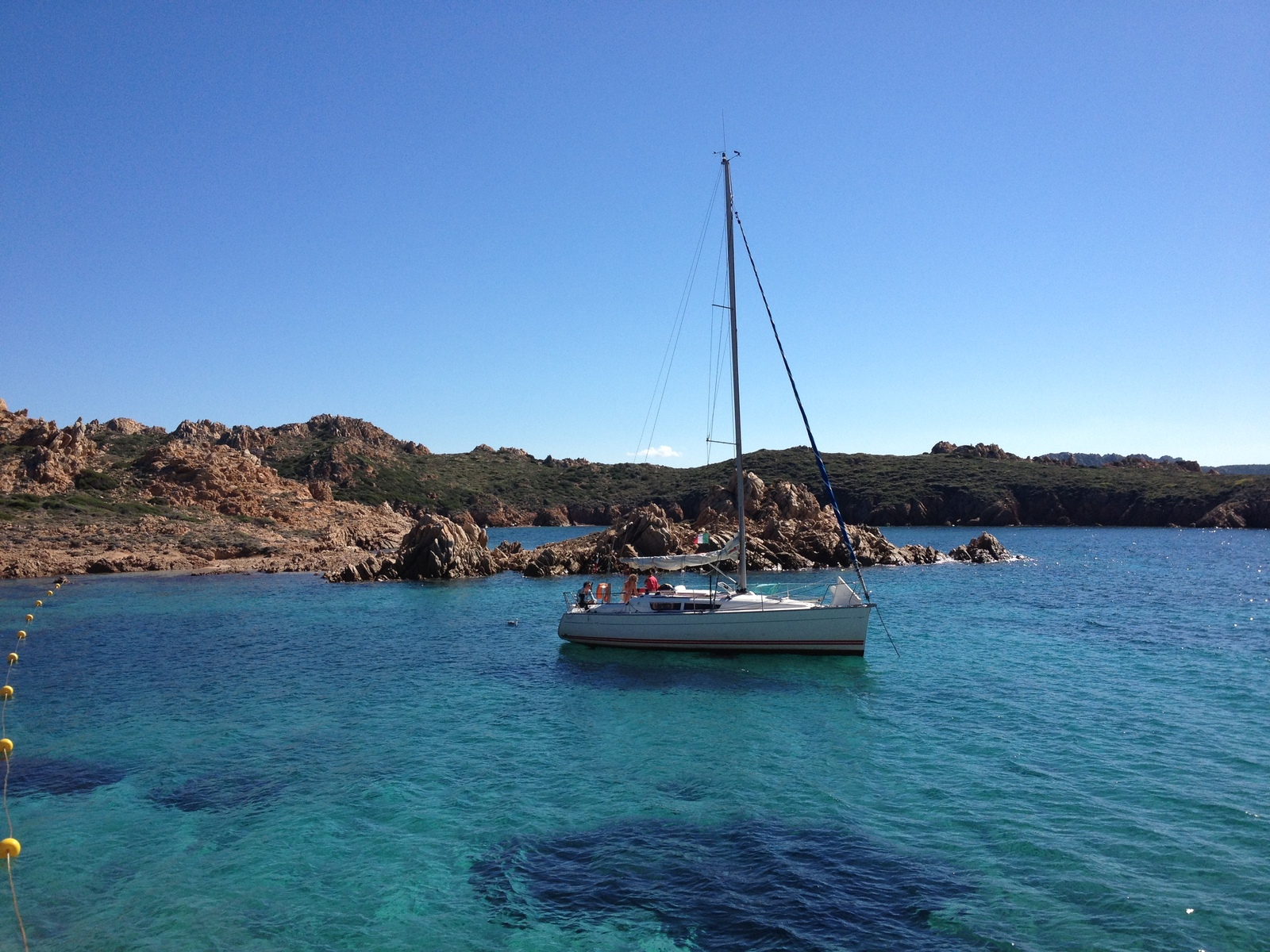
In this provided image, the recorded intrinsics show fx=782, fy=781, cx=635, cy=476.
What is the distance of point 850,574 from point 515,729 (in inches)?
1376

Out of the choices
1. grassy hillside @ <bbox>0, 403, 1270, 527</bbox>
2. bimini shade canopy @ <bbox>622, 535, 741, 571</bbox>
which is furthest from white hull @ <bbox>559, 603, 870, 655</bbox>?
grassy hillside @ <bbox>0, 403, 1270, 527</bbox>

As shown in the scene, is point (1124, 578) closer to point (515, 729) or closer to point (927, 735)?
point (927, 735)

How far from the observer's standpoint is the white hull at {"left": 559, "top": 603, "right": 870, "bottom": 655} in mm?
26266

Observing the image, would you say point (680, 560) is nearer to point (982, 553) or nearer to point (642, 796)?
point (642, 796)

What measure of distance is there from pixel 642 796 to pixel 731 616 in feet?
39.2

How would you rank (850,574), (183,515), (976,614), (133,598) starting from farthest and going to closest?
1. (183,515)
2. (850,574)
3. (133,598)
4. (976,614)

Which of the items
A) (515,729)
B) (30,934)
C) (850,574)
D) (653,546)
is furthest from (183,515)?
(30,934)

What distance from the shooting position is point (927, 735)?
18531mm

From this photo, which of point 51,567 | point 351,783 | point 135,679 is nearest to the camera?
point 351,783

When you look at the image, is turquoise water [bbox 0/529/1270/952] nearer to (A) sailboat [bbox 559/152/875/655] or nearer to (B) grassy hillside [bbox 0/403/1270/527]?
(A) sailboat [bbox 559/152/875/655]

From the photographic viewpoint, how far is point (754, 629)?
26578mm

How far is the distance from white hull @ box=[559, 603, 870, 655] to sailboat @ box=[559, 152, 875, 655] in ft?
0.09

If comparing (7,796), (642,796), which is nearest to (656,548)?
(642,796)

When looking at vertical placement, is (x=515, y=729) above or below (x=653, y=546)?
below
